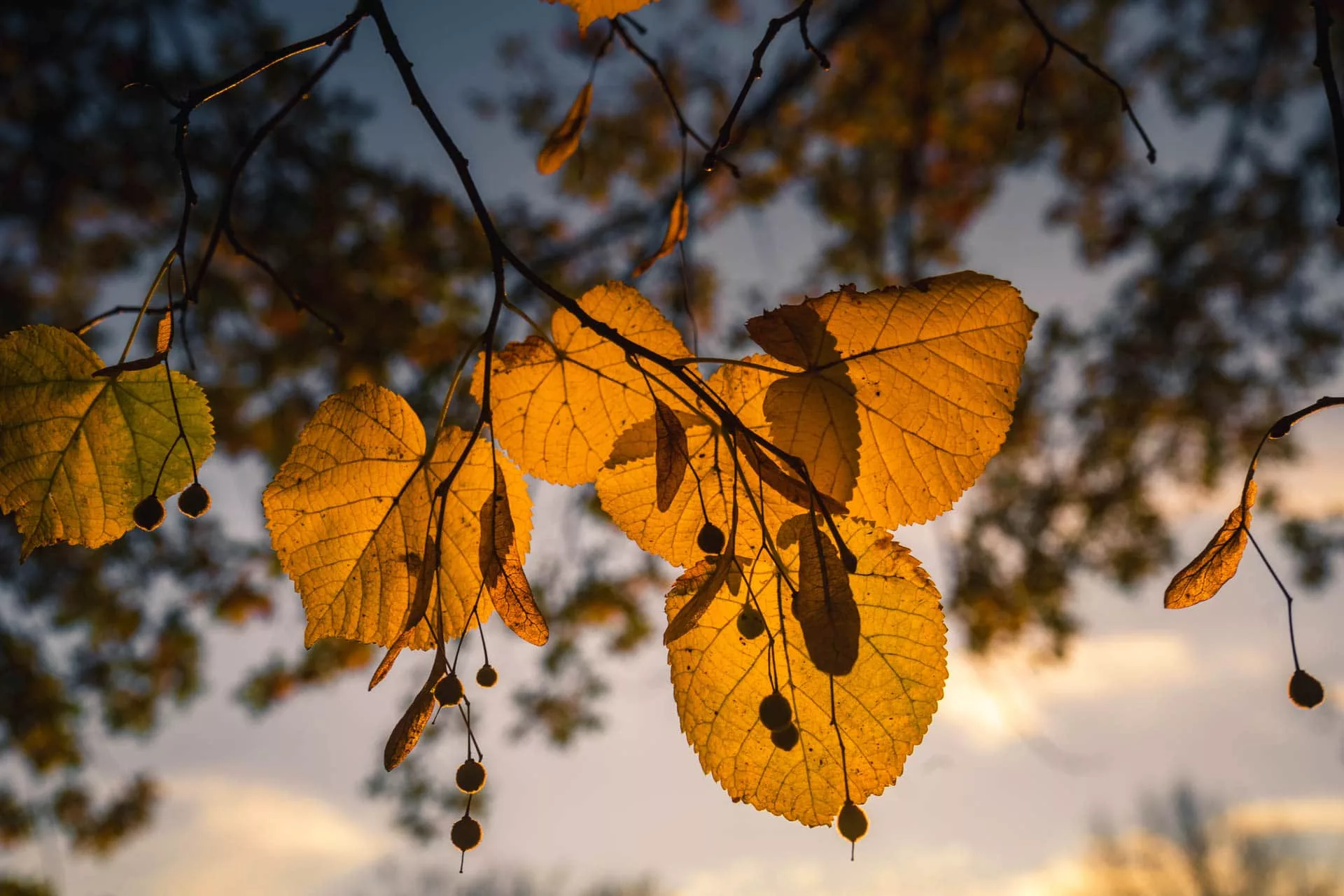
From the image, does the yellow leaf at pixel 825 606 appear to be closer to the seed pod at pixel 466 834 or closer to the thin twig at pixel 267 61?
the seed pod at pixel 466 834

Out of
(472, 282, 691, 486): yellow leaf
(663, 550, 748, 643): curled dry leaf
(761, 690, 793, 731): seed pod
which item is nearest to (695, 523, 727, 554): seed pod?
(663, 550, 748, 643): curled dry leaf

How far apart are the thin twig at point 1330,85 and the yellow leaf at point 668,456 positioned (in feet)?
1.93

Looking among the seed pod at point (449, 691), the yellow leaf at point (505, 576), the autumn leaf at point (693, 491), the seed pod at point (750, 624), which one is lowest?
Answer: the seed pod at point (449, 691)

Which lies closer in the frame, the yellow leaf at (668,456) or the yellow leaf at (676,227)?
the yellow leaf at (668,456)

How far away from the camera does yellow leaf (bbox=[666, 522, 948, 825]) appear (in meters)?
0.81

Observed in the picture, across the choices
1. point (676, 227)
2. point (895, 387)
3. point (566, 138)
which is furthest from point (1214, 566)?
point (566, 138)

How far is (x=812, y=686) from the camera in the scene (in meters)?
0.83

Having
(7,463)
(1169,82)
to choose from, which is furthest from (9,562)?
(1169,82)

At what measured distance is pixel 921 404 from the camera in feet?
2.76

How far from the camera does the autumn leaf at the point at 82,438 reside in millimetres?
905

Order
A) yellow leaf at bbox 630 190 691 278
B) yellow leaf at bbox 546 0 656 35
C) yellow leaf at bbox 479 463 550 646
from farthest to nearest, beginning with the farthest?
yellow leaf at bbox 630 190 691 278 < yellow leaf at bbox 546 0 656 35 < yellow leaf at bbox 479 463 550 646

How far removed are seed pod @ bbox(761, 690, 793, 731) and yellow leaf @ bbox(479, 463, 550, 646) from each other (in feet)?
0.68

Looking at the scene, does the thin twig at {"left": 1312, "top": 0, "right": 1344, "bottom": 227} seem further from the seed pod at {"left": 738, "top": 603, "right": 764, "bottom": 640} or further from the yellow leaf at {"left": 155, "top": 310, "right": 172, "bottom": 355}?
the yellow leaf at {"left": 155, "top": 310, "right": 172, "bottom": 355}

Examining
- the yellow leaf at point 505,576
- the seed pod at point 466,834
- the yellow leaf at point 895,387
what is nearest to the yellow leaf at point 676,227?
the yellow leaf at point 895,387
